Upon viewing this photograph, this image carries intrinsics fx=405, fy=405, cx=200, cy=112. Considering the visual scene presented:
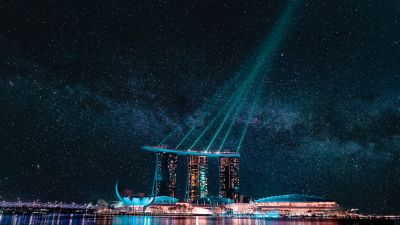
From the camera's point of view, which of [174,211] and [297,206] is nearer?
[297,206]

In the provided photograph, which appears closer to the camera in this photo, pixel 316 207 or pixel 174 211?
pixel 316 207

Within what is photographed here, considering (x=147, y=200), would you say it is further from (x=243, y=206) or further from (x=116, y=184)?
(x=243, y=206)

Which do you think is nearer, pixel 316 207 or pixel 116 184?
pixel 316 207

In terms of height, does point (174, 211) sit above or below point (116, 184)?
below

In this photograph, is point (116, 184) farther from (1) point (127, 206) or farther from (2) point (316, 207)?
(2) point (316, 207)

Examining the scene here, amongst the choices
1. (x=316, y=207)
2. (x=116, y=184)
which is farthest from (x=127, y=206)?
(x=316, y=207)

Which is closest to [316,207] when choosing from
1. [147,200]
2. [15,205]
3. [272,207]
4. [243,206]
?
[272,207]

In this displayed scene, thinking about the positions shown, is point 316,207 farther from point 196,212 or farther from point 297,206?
point 196,212

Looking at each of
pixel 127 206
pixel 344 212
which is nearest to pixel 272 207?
pixel 344 212
